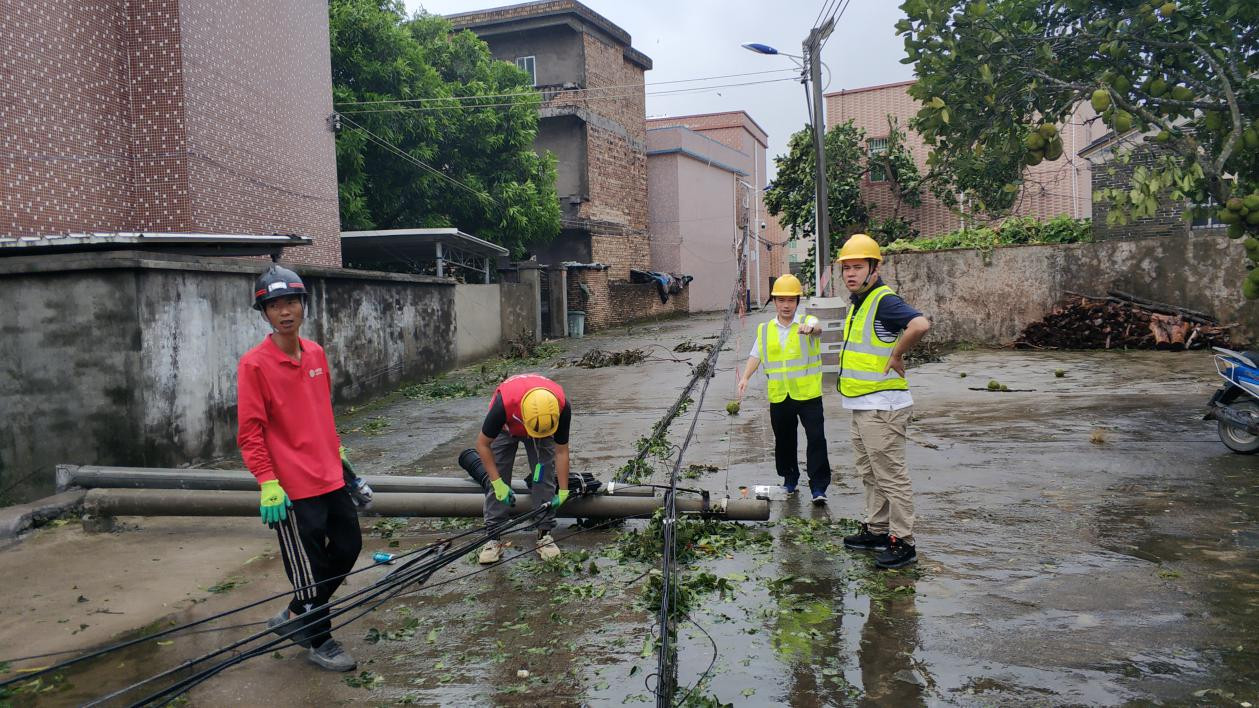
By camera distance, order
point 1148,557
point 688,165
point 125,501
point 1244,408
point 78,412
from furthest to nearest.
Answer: point 688,165
point 78,412
point 1244,408
point 125,501
point 1148,557

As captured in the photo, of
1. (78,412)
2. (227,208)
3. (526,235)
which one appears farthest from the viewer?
(526,235)

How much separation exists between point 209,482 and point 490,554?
2.64 m

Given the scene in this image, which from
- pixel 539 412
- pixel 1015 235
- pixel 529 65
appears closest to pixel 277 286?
pixel 539 412

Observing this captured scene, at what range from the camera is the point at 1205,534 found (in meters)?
6.28

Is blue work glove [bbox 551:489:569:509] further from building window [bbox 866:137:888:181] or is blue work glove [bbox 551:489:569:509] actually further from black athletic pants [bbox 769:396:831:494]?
building window [bbox 866:137:888:181]

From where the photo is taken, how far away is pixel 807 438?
7.62 m

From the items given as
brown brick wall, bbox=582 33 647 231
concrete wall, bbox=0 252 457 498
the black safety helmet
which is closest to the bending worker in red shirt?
the black safety helmet

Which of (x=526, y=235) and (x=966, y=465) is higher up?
(x=526, y=235)

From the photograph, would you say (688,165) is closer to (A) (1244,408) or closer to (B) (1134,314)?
(B) (1134,314)

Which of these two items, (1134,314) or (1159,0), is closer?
(1159,0)

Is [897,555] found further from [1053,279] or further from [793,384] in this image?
[1053,279]

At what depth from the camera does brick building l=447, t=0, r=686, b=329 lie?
3397 cm

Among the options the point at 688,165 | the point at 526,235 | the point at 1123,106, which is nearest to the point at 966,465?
the point at 1123,106

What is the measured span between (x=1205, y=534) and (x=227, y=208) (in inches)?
567
